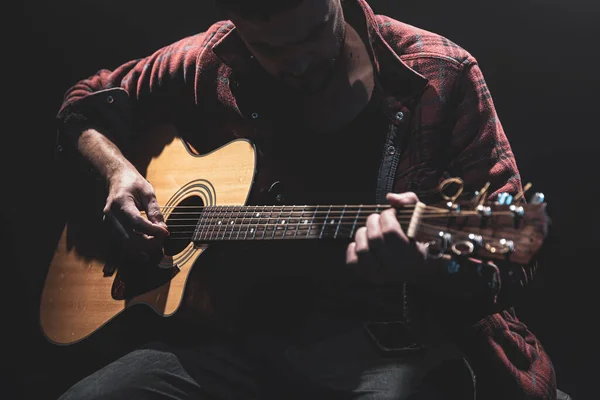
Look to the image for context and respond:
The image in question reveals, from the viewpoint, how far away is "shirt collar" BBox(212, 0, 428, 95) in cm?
138

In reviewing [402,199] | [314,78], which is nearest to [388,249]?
[402,199]

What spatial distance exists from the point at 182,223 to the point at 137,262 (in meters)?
0.17

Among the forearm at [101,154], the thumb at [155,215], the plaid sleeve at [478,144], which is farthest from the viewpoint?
the forearm at [101,154]

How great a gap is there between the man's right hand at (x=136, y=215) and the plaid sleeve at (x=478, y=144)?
824 mm

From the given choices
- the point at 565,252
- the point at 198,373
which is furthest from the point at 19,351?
the point at 565,252

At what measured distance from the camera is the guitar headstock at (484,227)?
35.4 inches

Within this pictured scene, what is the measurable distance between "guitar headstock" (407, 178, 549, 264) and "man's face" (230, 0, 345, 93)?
0.59 meters

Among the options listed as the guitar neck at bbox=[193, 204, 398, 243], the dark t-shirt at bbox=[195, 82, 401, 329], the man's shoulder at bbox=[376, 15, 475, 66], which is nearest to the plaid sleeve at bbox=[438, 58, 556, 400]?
the man's shoulder at bbox=[376, 15, 475, 66]

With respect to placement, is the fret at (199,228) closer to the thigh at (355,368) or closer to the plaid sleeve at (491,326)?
the thigh at (355,368)

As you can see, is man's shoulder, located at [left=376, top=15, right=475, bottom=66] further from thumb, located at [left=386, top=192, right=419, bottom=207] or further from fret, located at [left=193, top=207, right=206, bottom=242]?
fret, located at [left=193, top=207, right=206, bottom=242]

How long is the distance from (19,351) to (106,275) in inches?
31.5

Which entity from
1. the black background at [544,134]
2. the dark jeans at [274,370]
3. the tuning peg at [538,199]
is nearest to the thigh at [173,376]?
the dark jeans at [274,370]

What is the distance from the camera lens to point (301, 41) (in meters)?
1.35

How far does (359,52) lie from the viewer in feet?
4.90
